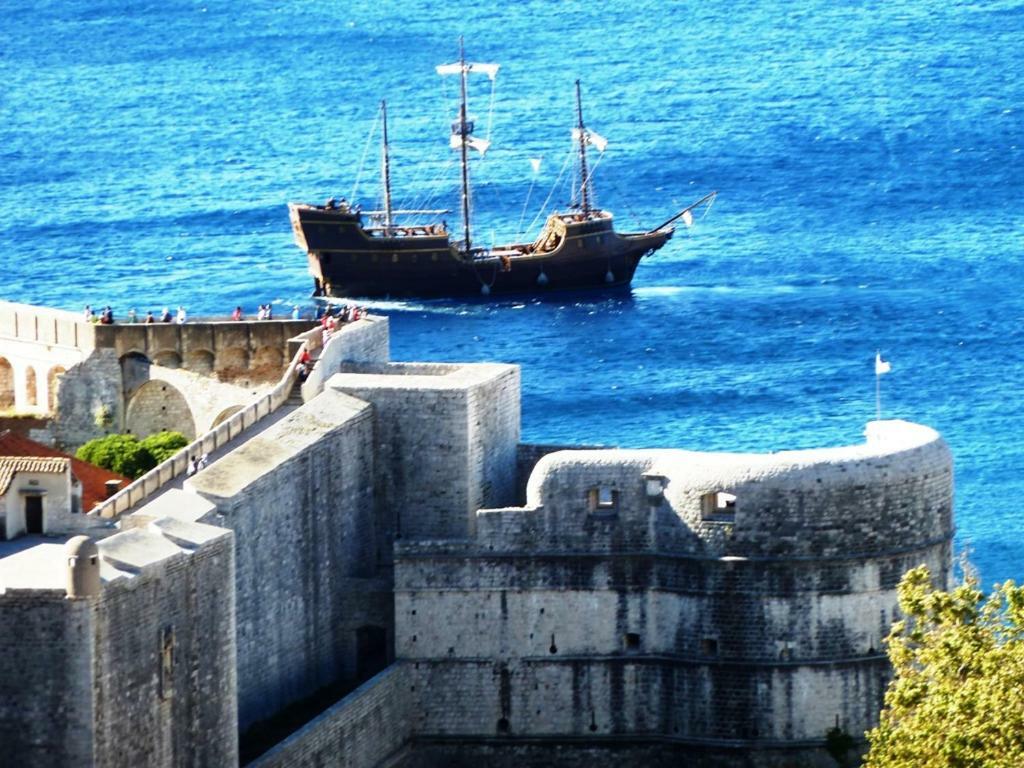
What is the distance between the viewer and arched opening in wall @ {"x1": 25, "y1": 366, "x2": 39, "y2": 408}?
11619cm

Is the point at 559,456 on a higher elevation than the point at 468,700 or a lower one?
higher

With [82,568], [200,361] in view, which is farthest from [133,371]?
[82,568]

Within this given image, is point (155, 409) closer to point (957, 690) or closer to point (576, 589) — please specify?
point (576, 589)

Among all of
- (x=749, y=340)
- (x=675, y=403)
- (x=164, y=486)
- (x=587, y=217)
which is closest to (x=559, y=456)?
(x=164, y=486)

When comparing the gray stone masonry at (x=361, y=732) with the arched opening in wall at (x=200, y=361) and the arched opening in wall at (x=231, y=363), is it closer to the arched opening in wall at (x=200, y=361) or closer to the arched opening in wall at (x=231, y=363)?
the arched opening in wall at (x=231, y=363)

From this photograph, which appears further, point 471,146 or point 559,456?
point 471,146

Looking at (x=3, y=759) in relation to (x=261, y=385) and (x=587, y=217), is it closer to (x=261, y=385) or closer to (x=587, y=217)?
(x=261, y=385)

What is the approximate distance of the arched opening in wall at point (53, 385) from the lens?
11441 centimetres

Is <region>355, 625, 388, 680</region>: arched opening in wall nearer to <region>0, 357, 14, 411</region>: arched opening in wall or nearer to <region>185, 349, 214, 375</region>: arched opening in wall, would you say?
<region>185, 349, 214, 375</region>: arched opening in wall

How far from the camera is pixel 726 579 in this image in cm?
9694

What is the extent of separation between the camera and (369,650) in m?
100

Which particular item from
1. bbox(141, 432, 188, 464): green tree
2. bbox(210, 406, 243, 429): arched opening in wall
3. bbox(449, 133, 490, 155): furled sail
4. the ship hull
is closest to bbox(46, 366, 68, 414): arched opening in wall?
bbox(141, 432, 188, 464): green tree

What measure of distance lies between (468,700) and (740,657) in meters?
7.43

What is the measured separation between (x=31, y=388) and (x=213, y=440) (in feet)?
60.9
